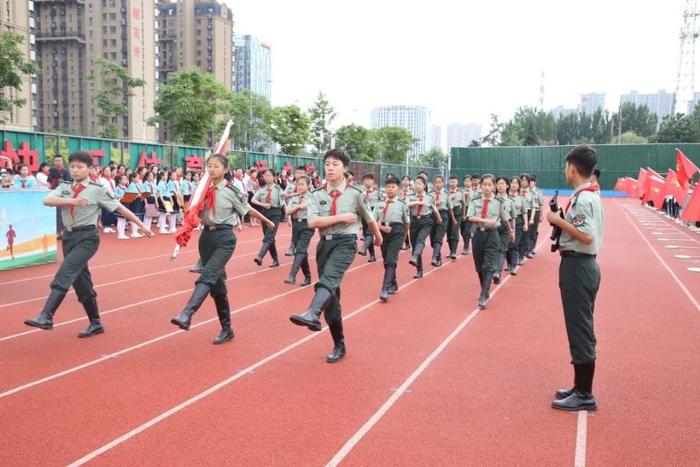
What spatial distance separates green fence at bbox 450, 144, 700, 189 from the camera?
51250 mm

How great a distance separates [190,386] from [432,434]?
188 centimetres

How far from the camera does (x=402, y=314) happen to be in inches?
281

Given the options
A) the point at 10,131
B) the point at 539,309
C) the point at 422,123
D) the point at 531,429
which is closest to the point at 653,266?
the point at 539,309

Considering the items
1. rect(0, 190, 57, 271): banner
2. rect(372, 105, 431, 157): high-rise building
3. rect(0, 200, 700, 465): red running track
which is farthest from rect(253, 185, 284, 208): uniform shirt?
rect(372, 105, 431, 157): high-rise building

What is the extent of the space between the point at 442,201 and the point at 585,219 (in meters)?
7.84

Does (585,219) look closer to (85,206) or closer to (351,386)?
(351,386)

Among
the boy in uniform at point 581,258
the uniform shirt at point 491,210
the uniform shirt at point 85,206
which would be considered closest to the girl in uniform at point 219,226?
the uniform shirt at point 85,206

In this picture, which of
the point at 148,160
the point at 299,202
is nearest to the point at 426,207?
the point at 299,202

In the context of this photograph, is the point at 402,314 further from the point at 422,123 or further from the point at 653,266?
the point at 422,123

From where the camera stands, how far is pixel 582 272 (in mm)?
4113

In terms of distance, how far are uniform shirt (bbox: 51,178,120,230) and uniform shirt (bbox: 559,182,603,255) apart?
4181 mm

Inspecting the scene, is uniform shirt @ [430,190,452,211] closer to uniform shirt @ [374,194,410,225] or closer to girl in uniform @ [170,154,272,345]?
uniform shirt @ [374,194,410,225]

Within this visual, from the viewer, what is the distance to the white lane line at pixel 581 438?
3.46 m

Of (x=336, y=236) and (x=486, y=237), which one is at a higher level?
(x=336, y=236)
